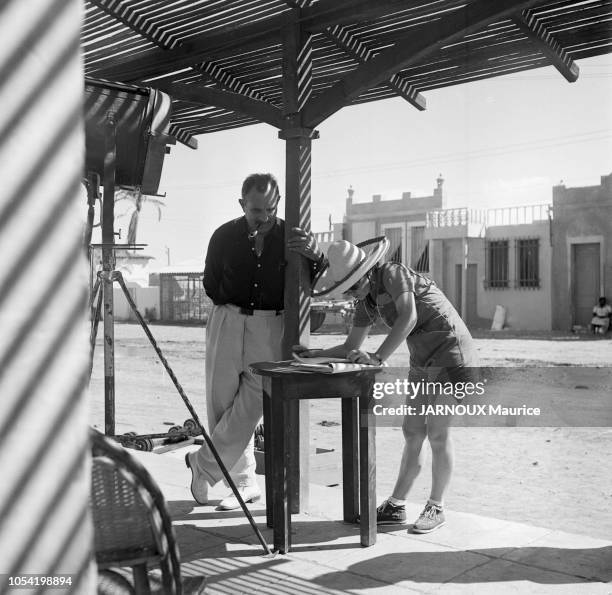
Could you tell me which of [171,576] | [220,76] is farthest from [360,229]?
[171,576]

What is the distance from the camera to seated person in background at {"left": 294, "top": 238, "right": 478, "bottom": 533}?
3680mm

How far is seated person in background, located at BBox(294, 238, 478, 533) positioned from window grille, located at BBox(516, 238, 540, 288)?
15.4 metres

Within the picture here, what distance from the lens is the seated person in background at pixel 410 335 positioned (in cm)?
368

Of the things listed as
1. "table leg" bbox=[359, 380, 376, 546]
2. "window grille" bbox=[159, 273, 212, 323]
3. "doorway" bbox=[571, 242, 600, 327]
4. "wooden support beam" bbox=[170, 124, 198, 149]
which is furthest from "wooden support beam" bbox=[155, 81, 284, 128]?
"window grille" bbox=[159, 273, 212, 323]

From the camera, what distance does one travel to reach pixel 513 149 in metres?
8.72

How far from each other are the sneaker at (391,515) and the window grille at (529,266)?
1548 centimetres

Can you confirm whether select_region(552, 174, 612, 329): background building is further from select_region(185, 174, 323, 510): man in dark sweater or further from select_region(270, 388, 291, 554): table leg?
select_region(270, 388, 291, 554): table leg

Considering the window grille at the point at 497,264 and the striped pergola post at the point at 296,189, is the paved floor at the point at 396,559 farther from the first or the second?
the window grille at the point at 497,264

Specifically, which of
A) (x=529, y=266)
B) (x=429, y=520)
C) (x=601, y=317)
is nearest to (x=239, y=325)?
(x=429, y=520)

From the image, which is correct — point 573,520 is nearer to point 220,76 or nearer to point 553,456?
point 553,456

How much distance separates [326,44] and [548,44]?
49.8 inches

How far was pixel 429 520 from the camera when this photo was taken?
3805mm

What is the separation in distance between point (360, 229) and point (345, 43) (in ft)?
44.4

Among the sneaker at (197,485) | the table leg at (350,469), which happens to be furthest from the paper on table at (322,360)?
the sneaker at (197,485)
